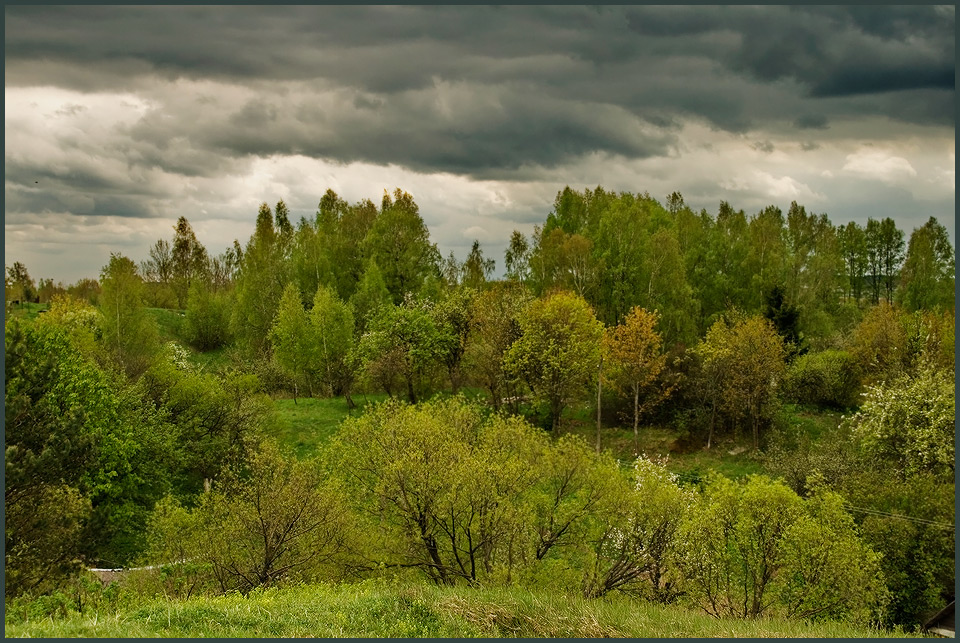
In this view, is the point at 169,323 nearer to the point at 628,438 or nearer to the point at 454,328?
the point at 454,328

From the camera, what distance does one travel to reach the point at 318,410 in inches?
2121

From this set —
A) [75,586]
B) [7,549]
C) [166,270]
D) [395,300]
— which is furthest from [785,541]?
[166,270]

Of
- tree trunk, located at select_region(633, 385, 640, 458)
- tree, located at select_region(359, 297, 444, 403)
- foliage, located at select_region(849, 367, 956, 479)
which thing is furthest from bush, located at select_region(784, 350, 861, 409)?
tree, located at select_region(359, 297, 444, 403)

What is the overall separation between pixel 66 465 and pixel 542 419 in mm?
33721

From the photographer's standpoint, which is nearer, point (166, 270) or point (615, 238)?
point (615, 238)

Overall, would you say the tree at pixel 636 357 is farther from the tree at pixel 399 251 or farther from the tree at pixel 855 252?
the tree at pixel 855 252

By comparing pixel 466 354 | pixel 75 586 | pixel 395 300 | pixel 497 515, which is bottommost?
pixel 75 586

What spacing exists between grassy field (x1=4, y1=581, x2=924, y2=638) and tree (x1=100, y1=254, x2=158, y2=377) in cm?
4118

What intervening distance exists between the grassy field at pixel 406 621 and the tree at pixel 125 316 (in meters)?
41.2

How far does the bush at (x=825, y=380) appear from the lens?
2000 inches

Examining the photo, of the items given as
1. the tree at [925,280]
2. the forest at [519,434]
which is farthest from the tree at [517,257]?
the tree at [925,280]

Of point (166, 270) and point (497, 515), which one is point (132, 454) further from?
point (166, 270)

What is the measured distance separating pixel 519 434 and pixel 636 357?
22032mm

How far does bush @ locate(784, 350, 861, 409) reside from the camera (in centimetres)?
5081
